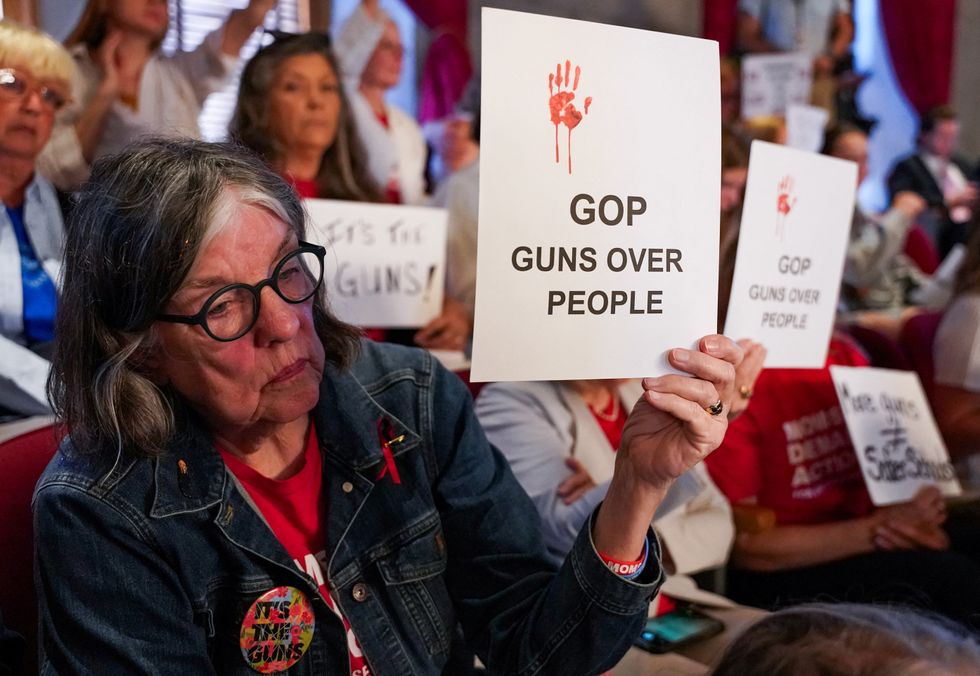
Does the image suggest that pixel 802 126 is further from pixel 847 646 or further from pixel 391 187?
pixel 847 646

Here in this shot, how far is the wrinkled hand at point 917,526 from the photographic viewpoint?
81.9 inches

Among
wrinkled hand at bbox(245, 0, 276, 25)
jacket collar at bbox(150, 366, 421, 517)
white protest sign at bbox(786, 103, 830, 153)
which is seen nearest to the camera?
jacket collar at bbox(150, 366, 421, 517)

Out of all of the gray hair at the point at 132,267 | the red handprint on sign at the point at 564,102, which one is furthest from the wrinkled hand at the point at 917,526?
the gray hair at the point at 132,267

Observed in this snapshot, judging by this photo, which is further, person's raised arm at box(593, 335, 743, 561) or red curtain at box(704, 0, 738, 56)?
red curtain at box(704, 0, 738, 56)

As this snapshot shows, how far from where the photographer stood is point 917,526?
2.09 metres

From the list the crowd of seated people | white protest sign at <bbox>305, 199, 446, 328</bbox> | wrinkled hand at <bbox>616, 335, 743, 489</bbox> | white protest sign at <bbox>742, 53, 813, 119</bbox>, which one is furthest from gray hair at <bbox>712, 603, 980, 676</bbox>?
white protest sign at <bbox>742, 53, 813, 119</bbox>

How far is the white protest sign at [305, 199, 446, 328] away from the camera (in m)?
2.23

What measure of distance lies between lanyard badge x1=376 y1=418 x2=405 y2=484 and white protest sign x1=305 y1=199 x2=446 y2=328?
953mm

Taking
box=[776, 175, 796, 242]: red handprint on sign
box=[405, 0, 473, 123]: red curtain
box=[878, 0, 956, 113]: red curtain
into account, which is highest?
box=[878, 0, 956, 113]: red curtain

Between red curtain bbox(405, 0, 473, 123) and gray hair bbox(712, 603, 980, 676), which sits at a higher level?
red curtain bbox(405, 0, 473, 123)

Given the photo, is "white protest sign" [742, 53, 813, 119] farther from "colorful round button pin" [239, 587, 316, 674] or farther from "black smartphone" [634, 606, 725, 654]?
"colorful round button pin" [239, 587, 316, 674]

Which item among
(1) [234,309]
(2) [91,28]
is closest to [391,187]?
(2) [91,28]

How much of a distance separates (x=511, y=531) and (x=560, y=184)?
50 centimetres

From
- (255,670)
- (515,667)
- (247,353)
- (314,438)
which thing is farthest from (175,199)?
(515,667)
